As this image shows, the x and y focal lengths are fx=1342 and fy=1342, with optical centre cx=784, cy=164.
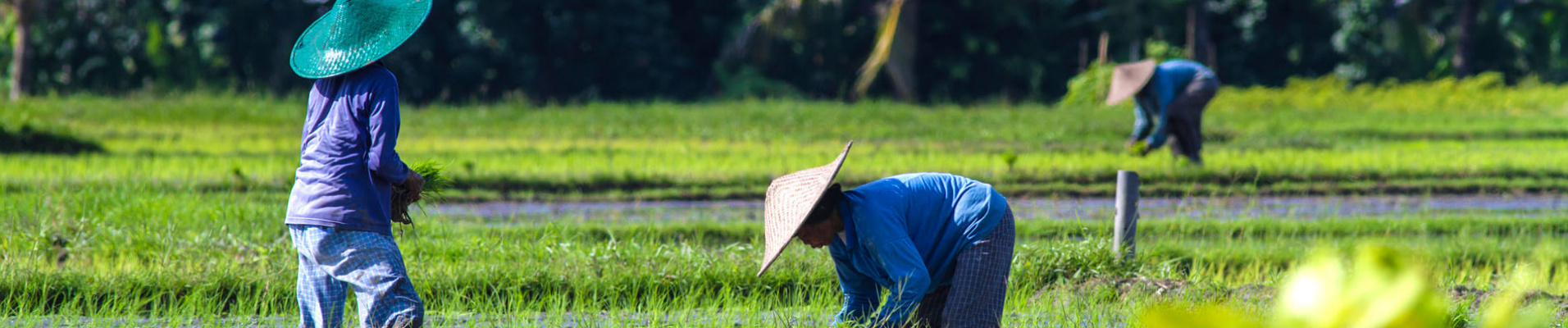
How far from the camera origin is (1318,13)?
100 feet

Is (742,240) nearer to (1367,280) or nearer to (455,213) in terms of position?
(455,213)

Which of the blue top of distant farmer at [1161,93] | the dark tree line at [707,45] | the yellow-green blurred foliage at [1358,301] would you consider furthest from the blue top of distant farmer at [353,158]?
the dark tree line at [707,45]

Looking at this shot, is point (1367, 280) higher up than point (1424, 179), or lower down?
higher up

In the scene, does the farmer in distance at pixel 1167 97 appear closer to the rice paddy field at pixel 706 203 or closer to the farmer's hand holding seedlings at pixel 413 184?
the rice paddy field at pixel 706 203

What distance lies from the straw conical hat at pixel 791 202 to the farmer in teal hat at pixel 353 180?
1.01 meters

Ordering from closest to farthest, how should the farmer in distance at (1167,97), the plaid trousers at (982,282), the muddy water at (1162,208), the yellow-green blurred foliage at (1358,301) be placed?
the yellow-green blurred foliage at (1358,301), the plaid trousers at (982,282), the muddy water at (1162,208), the farmer in distance at (1167,97)

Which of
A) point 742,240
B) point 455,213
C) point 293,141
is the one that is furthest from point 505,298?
point 293,141

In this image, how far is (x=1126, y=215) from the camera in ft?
19.2

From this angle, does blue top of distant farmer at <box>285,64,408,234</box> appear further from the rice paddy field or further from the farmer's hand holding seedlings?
the rice paddy field

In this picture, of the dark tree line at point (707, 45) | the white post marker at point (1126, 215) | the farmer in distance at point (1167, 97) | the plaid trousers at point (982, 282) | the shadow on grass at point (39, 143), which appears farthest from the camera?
the dark tree line at point (707, 45)

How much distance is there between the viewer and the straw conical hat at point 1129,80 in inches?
424

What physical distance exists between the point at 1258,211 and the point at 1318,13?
23649 millimetres

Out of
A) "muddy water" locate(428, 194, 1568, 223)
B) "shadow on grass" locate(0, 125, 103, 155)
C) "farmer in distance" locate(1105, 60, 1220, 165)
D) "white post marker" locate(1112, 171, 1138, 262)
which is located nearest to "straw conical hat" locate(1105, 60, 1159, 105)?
"farmer in distance" locate(1105, 60, 1220, 165)

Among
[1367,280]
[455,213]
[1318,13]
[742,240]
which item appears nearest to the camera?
[1367,280]
